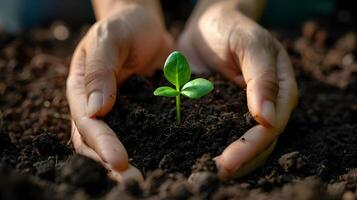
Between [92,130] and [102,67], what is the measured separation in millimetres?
288

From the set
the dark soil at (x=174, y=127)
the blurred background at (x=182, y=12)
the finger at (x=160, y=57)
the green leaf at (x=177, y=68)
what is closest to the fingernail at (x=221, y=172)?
the dark soil at (x=174, y=127)

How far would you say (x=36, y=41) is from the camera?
357 centimetres

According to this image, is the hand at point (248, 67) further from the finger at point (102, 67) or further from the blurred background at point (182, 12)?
the blurred background at point (182, 12)

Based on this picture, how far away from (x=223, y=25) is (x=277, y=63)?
363 mm

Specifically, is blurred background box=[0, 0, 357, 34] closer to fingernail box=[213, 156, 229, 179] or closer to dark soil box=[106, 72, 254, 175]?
dark soil box=[106, 72, 254, 175]

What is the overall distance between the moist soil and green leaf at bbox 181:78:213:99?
0.15 metres

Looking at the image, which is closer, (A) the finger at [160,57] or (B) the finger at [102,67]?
(B) the finger at [102,67]

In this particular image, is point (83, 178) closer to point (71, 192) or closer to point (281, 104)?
point (71, 192)

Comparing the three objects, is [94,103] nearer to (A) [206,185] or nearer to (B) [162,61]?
(A) [206,185]

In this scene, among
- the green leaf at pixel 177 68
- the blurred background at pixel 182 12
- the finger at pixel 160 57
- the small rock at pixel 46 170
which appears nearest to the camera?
the small rock at pixel 46 170

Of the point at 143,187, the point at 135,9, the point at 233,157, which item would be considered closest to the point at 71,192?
the point at 143,187

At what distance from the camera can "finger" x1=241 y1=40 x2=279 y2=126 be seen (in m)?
1.87

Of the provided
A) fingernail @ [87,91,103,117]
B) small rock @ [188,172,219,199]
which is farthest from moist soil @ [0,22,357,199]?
fingernail @ [87,91,103,117]

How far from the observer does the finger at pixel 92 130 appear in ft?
5.64
